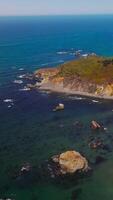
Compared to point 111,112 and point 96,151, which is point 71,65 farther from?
point 96,151

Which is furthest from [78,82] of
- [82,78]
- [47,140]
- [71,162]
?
[71,162]

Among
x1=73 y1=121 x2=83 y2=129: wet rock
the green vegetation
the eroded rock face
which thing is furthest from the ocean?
the green vegetation

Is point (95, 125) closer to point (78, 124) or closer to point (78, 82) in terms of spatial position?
point (78, 124)

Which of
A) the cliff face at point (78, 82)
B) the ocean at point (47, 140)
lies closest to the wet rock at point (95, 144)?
the ocean at point (47, 140)

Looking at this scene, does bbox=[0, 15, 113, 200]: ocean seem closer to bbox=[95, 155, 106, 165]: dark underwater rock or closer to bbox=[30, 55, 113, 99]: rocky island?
bbox=[95, 155, 106, 165]: dark underwater rock

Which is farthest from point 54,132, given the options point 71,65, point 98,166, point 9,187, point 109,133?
point 71,65

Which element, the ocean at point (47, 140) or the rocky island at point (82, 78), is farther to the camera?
the rocky island at point (82, 78)

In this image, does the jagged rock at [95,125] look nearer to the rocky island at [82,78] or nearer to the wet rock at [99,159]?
the wet rock at [99,159]

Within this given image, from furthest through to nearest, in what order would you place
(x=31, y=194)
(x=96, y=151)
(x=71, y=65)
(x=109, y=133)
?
(x=71, y=65), (x=109, y=133), (x=96, y=151), (x=31, y=194)
